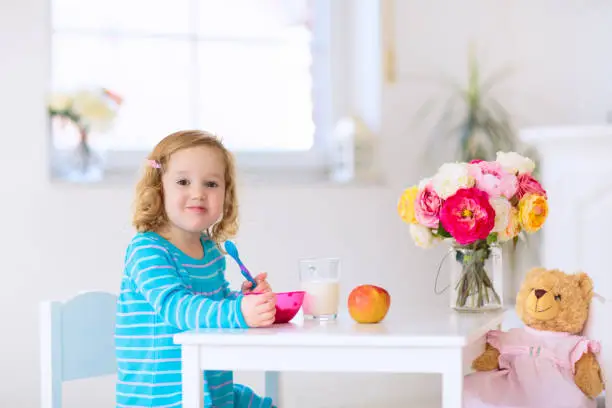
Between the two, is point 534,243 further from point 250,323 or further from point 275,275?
point 250,323

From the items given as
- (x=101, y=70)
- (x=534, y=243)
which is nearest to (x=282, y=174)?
(x=101, y=70)

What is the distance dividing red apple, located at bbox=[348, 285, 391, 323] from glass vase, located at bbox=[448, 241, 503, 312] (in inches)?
11.9

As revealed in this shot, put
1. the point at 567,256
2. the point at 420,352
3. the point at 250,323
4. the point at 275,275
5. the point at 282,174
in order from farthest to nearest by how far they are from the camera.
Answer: the point at 282,174 < the point at 275,275 < the point at 567,256 < the point at 250,323 < the point at 420,352

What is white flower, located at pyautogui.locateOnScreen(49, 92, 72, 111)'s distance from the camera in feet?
9.77

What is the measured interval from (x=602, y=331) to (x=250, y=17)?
1865 millimetres

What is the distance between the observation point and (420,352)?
136cm

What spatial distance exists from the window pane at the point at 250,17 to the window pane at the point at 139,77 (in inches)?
5.1

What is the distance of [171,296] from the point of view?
5.06 feet

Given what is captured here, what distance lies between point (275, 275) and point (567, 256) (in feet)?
3.00

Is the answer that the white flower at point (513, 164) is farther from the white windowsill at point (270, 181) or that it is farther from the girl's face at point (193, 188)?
the white windowsill at point (270, 181)

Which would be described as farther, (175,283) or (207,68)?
(207,68)

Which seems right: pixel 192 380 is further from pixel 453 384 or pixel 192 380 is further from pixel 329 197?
pixel 329 197

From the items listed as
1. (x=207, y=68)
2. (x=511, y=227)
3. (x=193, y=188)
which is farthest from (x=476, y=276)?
(x=207, y=68)

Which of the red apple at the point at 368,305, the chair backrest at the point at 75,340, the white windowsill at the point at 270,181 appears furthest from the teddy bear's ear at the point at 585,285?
the white windowsill at the point at 270,181
